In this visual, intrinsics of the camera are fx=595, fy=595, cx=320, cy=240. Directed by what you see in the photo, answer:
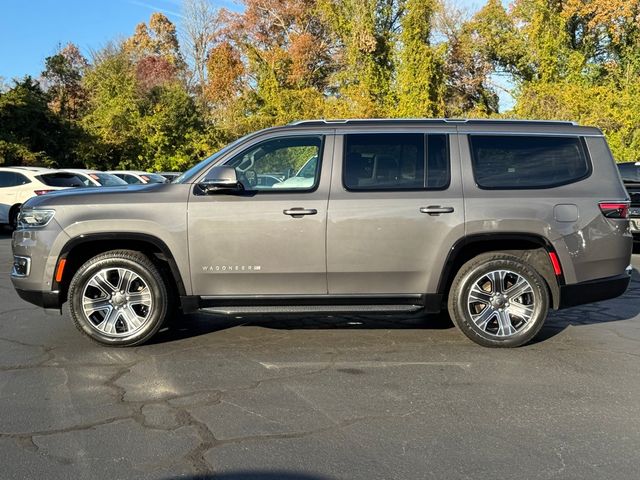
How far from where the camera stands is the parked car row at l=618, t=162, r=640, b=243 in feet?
35.0

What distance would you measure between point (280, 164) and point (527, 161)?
2226mm

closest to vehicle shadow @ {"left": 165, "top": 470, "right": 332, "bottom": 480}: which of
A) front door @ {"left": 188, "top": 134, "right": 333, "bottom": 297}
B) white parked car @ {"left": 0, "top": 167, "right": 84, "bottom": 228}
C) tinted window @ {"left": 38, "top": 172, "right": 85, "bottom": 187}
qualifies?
front door @ {"left": 188, "top": 134, "right": 333, "bottom": 297}

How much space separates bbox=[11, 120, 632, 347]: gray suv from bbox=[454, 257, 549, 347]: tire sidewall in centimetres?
1

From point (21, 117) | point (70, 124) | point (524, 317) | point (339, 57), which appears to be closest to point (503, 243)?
point (524, 317)

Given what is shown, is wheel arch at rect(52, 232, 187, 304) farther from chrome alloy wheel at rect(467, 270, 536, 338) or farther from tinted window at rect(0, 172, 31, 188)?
tinted window at rect(0, 172, 31, 188)

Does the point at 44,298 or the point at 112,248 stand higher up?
the point at 112,248

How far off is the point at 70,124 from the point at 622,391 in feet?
93.4

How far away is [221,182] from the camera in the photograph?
500 centimetres

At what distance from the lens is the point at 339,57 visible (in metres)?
37.7

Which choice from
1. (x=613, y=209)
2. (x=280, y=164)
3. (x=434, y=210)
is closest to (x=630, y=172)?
(x=613, y=209)

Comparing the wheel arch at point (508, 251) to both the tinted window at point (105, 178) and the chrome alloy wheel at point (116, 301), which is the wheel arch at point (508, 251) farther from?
the tinted window at point (105, 178)

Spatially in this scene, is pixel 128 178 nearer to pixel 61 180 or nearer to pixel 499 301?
pixel 61 180

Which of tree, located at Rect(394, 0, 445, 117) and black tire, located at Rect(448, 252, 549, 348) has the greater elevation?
tree, located at Rect(394, 0, 445, 117)

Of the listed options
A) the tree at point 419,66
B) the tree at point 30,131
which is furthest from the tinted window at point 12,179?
the tree at point 419,66
